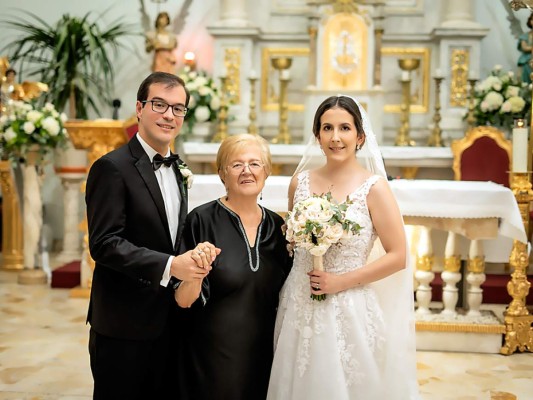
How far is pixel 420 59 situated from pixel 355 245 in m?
6.07

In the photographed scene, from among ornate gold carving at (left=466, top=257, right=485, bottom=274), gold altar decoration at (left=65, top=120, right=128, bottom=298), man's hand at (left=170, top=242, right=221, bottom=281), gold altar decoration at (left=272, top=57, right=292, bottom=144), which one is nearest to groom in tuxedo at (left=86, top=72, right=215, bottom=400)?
man's hand at (left=170, top=242, right=221, bottom=281)

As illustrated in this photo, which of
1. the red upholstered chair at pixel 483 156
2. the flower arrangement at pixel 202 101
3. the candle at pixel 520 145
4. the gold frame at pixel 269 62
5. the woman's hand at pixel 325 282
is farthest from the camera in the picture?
the gold frame at pixel 269 62

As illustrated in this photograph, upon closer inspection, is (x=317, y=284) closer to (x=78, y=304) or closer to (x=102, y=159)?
Result: (x=102, y=159)

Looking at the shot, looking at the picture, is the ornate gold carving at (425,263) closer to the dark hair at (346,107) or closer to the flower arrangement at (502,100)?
the dark hair at (346,107)

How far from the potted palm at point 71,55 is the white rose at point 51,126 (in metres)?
1.38

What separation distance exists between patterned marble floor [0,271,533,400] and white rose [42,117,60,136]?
6.35ft

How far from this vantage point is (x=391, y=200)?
3.09m

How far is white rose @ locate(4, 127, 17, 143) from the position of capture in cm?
729

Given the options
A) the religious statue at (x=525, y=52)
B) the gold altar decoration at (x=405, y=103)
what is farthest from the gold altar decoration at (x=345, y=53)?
the religious statue at (x=525, y=52)

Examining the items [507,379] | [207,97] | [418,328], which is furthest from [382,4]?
[507,379]

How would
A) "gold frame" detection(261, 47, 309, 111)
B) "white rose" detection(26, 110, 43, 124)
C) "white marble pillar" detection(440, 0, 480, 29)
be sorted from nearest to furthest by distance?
"white rose" detection(26, 110, 43, 124) < "white marble pillar" detection(440, 0, 480, 29) < "gold frame" detection(261, 47, 309, 111)

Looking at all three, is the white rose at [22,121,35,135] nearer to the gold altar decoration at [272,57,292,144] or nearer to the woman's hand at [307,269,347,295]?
the gold altar decoration at [272,57,292,144]

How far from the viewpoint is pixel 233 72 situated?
8688 millimetres

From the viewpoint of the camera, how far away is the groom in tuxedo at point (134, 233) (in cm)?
267
